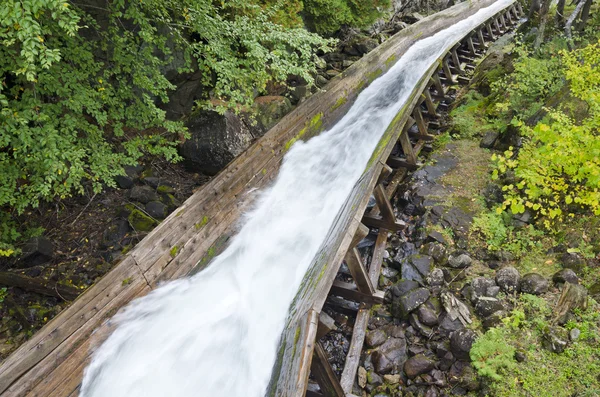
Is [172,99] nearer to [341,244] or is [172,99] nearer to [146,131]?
[146,131]

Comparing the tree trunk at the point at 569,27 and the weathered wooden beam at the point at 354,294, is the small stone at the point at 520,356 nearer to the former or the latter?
the weathered wooden beam at the point at 354,294

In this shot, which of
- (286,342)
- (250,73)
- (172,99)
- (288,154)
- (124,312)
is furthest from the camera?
(172,99)

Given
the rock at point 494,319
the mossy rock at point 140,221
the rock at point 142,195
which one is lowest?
the rock at point 494,319

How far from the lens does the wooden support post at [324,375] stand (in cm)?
→ 446

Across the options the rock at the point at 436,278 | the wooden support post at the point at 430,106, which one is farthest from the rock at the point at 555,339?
the wooden support post at the point at 430,106

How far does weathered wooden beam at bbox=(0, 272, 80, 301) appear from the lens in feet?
18.1

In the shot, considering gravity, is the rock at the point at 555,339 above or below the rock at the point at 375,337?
below

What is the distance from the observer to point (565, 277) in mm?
4996

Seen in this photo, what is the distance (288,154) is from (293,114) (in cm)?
84

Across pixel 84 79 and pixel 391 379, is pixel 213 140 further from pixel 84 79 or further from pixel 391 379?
pixel 391 379

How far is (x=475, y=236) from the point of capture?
6.27 metres

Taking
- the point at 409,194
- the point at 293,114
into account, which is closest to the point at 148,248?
the point at 293,114

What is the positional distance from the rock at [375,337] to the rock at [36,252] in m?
5.27

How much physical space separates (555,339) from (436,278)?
5.49 feet
